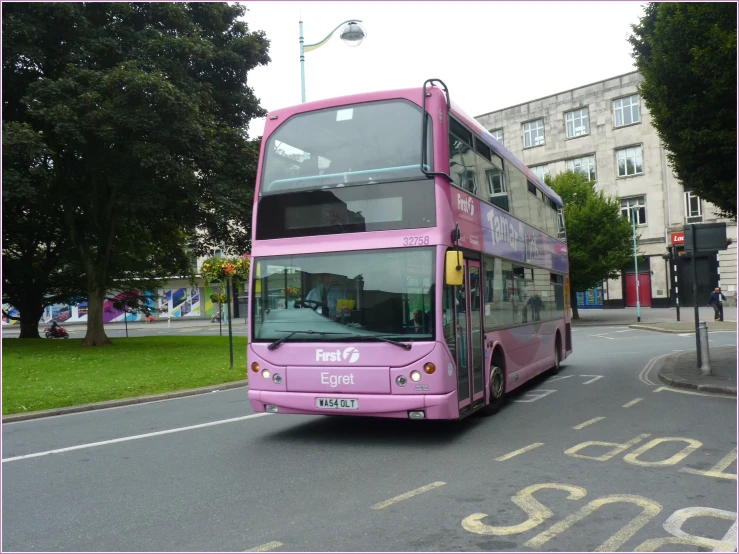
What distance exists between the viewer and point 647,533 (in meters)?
4.96

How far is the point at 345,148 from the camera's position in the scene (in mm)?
8617

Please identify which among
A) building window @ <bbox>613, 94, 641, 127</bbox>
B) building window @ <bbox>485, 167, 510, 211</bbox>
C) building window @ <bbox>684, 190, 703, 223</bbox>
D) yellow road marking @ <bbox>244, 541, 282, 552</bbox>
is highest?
building window @ <bbox>613, 94, 641, 127</bbox>

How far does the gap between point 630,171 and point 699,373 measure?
134 ft

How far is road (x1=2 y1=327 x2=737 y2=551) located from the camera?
5.02 m

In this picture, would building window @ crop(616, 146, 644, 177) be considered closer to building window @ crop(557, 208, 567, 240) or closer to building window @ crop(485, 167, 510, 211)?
building window @ crop(557, 208, 567, 240)

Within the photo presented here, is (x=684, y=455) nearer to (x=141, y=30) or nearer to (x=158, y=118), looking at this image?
(x=158, y=118)

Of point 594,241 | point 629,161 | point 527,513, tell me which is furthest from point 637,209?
point 527,513

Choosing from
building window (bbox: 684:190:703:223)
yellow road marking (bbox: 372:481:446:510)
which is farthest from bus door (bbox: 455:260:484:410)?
building window (bbox: 684:190:703:223)

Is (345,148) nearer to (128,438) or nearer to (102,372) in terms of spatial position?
(128,438)

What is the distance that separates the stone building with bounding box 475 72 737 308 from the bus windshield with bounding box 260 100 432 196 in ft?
140

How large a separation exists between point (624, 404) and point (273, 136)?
22.4 feet

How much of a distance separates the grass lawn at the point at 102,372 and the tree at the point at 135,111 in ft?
12.1

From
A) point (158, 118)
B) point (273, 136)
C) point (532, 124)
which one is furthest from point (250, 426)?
point (532, 124)

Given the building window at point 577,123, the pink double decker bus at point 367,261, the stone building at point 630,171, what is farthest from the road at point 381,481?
the building window at point 577,123
